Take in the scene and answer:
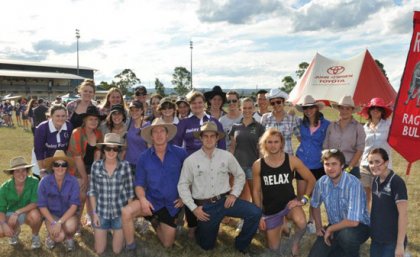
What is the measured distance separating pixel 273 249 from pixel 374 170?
5.70 feet

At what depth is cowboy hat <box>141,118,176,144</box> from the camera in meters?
4.99

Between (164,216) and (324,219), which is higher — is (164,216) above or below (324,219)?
above

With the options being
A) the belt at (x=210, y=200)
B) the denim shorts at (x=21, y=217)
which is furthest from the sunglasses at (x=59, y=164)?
the belt at (x=210, y=200)

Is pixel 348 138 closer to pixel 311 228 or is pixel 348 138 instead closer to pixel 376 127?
pixel 376 127

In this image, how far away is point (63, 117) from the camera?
17.7ft

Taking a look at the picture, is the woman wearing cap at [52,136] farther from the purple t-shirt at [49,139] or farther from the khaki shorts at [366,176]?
the khaki shorts at [366,176]

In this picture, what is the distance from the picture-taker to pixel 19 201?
500 cm

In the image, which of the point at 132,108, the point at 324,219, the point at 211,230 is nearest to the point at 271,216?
the point at 211,230

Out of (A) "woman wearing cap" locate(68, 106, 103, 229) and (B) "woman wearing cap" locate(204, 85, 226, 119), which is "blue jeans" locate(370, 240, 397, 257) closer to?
(B) "woman wearing cap" locate(204, 85, 226, 119)

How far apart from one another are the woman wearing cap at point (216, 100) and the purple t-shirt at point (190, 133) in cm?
Answer: 70

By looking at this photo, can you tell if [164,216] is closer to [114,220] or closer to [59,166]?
[114,220]

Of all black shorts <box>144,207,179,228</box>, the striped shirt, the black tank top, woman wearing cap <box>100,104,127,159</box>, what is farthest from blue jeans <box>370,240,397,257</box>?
woman wearing cap <box>100,104,127,159</box>

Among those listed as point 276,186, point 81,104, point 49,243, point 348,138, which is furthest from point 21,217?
point 348,138

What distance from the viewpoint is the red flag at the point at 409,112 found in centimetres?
480
